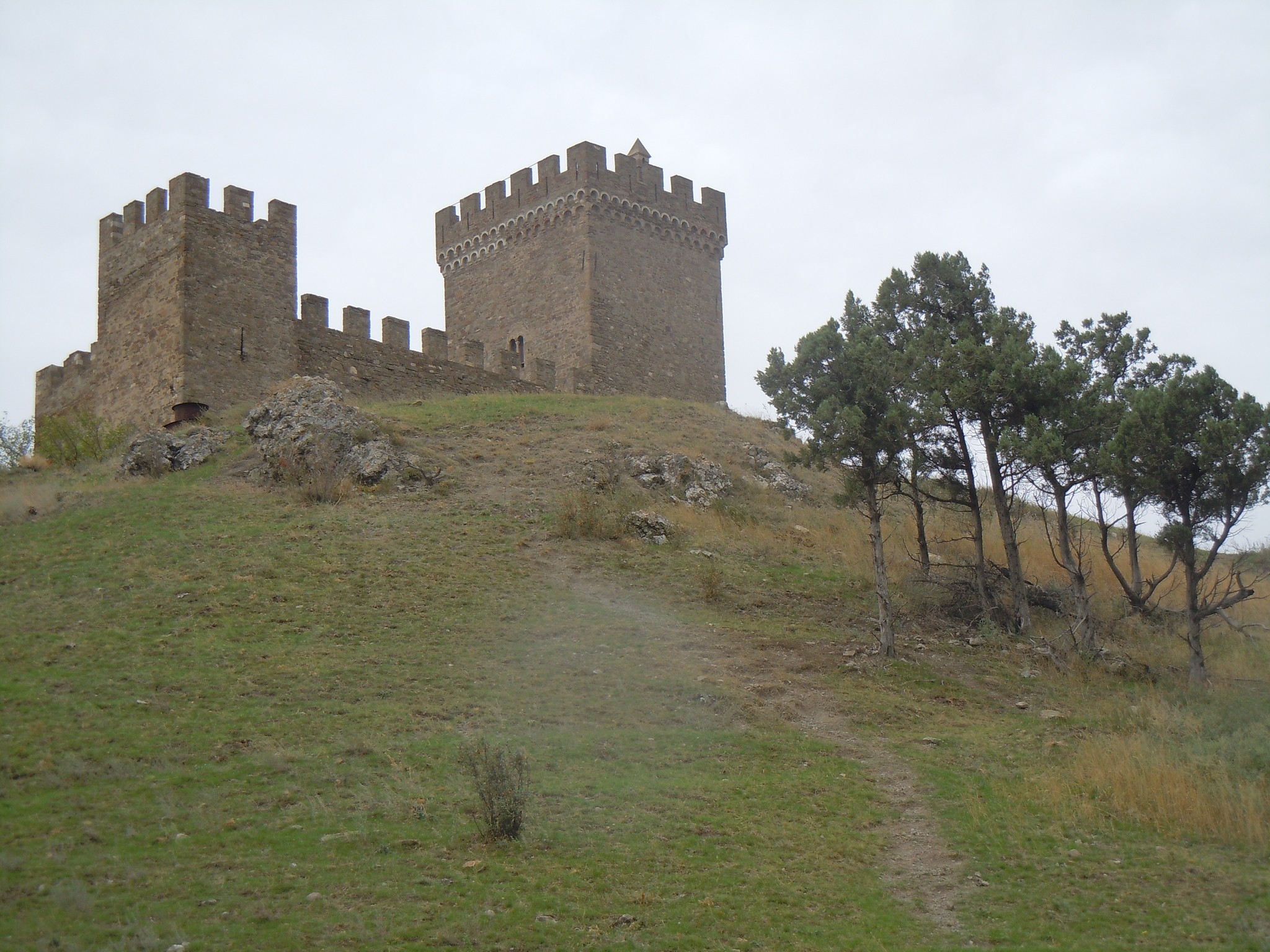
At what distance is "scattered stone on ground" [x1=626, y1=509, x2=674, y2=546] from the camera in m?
22.3

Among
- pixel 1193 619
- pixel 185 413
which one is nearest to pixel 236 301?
pixel 185 413

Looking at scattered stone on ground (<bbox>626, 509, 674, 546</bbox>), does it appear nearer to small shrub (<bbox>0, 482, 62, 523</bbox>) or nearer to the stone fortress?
the stone fortress

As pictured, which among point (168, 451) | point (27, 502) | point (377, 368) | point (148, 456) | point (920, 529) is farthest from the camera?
point (377, 368)

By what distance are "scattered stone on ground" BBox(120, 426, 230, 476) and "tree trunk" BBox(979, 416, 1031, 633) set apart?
50.7ft

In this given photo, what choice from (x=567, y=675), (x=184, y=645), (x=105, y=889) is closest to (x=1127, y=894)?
(x=567, y=675)

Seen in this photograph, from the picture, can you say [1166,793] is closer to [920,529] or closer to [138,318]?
[920,529]

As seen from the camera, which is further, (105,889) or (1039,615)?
(1039,615)

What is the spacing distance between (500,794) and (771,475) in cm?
1820

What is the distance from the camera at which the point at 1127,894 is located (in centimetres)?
1010

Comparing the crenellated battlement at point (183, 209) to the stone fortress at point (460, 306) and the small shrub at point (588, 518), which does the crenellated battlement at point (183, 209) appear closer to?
the stone fortress at point (460, 306)

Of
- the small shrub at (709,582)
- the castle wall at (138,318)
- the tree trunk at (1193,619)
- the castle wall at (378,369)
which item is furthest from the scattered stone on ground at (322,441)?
the tree trunk at (1193,619)

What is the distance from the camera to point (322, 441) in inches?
925

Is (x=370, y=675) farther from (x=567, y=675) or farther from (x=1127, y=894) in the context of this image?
(x=1127, y=894)

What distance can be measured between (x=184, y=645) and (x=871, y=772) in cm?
878
